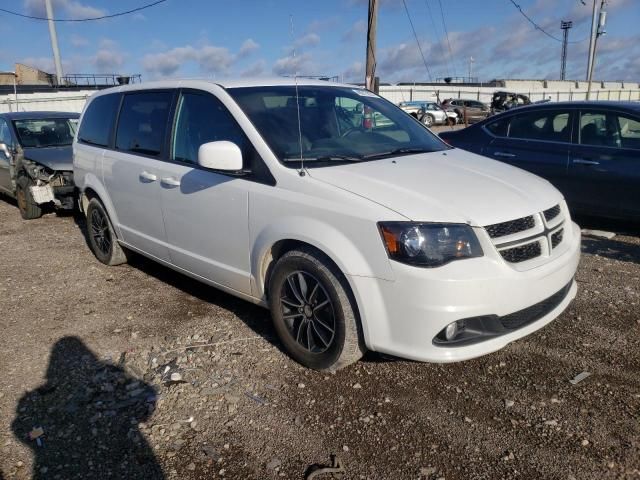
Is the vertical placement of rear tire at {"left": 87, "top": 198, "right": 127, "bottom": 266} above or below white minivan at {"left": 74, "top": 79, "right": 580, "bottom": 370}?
below

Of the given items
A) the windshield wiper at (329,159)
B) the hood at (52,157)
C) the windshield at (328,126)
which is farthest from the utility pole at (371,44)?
the windshield wiper at (329,159)

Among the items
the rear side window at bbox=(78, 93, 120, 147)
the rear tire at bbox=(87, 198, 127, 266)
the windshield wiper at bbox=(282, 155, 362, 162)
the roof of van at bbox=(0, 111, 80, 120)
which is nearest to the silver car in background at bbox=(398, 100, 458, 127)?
the roof of van at bbox=(0, 111, 80, 120)

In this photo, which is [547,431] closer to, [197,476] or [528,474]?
[528,474]

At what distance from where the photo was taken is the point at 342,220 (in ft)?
9.77

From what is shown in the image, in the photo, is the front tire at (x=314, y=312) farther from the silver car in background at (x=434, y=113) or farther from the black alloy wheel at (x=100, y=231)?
the silver car in background at (x=434, y=113)

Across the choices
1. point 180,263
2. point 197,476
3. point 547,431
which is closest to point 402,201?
point 547,431

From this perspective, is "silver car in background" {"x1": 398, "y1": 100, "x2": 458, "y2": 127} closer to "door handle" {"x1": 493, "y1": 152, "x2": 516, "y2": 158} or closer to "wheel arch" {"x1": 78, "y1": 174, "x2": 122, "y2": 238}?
"door handle" {"x1": 493, "y1": 152, "x2": 516, "y2": 158}

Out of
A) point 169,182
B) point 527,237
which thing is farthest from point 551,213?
point 169,182

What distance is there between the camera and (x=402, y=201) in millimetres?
2932

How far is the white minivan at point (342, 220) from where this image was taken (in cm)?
282

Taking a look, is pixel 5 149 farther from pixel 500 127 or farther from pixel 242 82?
pixel 500 127

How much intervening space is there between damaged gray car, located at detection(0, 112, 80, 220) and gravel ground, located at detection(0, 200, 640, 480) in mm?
3674

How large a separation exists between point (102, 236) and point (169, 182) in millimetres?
1967

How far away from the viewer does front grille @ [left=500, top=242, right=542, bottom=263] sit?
2.92 metres
